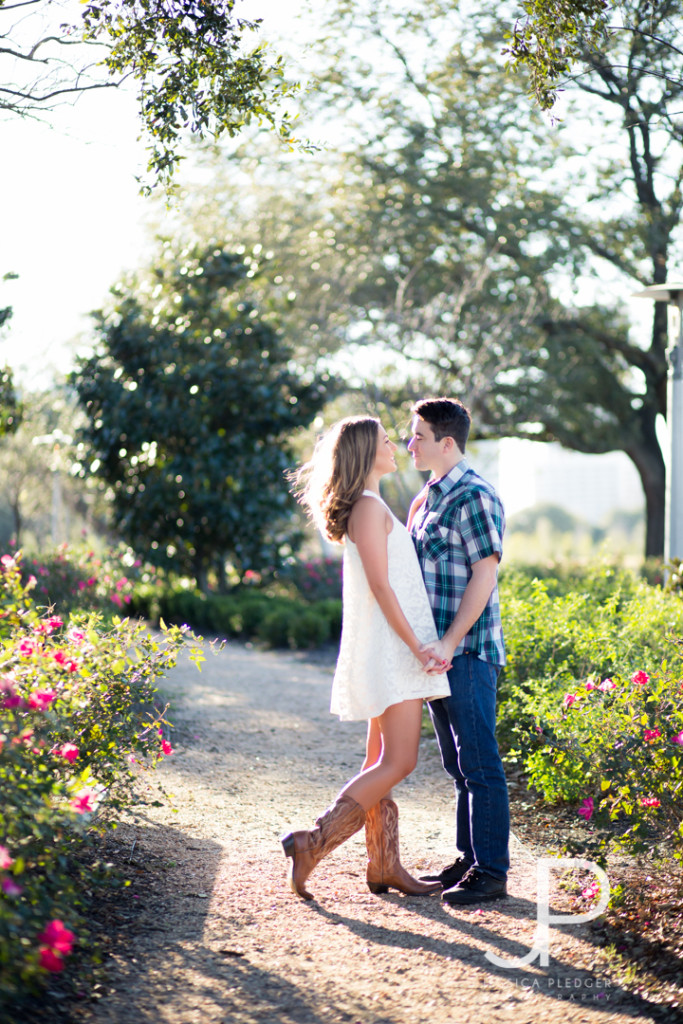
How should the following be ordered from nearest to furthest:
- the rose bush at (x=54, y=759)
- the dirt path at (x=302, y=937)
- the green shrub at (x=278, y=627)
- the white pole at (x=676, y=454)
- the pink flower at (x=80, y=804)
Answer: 1. the rose bush at (x=54, y=759)
2. the pink flower at (x=80, y=804)
3. the dirt path at (x=302, y=937)
4. the white pole at (x=676, y=454)
5. the green shrub at (x=278, y=627)

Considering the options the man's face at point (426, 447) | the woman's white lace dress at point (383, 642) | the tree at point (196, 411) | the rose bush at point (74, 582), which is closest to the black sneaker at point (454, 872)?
the woman's white lace dress at point (383, 642)

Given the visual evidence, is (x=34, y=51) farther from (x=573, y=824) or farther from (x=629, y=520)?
(x=629, y=520)

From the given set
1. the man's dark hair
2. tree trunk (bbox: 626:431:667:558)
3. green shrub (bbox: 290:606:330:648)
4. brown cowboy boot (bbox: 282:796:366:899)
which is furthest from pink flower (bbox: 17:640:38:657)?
tree trunk (bbox: 626:431:667:558)

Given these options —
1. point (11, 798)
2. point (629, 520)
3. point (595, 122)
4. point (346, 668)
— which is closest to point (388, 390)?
point (595, 122)

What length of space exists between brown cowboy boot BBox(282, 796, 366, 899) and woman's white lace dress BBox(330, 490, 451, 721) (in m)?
0.32

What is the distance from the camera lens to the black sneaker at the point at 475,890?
345 centimetres

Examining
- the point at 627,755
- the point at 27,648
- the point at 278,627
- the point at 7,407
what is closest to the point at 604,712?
the point at 627,755

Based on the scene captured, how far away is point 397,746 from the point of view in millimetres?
3391

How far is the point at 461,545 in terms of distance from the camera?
3.44 metres

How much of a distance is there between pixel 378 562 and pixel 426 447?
50 centimetres

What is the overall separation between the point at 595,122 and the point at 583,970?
42.4ft

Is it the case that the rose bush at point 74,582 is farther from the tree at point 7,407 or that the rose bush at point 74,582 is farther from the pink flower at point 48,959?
the pink flower at point 48,959

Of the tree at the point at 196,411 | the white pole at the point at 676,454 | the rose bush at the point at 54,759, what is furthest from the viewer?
the tree at the point at 196,411

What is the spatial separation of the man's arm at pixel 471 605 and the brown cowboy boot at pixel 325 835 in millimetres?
643
